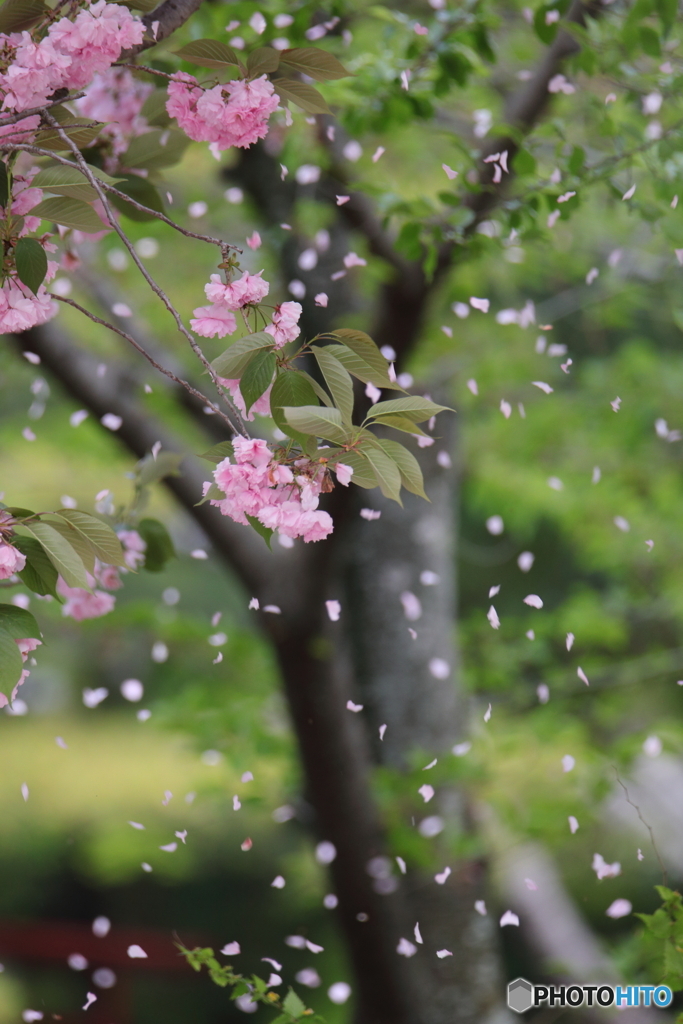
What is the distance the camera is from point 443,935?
1.89 metres

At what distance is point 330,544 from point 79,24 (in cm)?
90

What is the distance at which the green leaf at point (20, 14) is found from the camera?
0.72 m

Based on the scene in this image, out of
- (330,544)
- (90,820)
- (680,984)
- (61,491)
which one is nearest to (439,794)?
(330,544)

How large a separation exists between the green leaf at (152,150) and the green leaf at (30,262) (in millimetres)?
397

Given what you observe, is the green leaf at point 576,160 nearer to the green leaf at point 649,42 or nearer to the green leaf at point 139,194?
the green leaf at point 649,42

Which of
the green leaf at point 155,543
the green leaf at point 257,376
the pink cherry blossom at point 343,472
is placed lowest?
the green leaf at point 155,543

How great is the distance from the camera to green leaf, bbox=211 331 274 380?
698 mm

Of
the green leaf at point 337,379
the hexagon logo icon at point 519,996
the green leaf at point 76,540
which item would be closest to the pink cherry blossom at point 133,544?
the green leaf at point 76,540

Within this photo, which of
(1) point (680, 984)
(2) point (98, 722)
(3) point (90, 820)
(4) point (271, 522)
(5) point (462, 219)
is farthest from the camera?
(2) point (98, 722)

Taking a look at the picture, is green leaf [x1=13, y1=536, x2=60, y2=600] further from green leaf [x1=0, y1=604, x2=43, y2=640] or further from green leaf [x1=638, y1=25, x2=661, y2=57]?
green leaf [x1=638, y1=25, x2=661, y2=57]

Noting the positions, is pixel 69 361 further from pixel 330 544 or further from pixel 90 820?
pixel 90 820

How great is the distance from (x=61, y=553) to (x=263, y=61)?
0.48m
